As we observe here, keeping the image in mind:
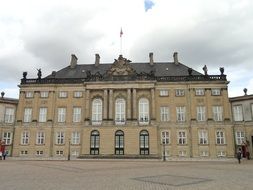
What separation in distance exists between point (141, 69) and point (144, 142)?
16.0m

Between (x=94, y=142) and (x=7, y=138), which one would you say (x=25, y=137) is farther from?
(x=94, y=142)

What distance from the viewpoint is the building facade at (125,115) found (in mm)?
46438

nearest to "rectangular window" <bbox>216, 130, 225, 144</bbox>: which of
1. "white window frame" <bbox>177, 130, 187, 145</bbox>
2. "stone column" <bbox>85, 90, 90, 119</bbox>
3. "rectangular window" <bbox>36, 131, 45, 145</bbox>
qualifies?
"white window frame" <bbox>177, 130, 187, 145</bbox>

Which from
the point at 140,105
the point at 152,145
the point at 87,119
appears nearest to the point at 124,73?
the point at 140,105

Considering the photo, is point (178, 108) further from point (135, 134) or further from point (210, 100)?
point (135, 134)

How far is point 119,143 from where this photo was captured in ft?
154

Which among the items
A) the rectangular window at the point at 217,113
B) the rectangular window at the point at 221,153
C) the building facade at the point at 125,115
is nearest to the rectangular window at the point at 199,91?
the building facade at the point at 125,115

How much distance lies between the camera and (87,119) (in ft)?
157

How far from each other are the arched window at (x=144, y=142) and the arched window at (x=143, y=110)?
208 cm

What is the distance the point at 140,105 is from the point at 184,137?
9645 millimetres

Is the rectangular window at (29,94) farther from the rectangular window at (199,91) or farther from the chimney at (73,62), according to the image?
the rectangular window at (199,91)

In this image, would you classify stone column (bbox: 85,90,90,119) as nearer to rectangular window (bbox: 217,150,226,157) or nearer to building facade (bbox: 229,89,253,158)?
rectangular window (bbox: 217,150,226,157)

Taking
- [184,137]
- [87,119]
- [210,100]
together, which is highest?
[210,100]

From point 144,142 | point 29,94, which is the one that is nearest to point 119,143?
point 144,142
